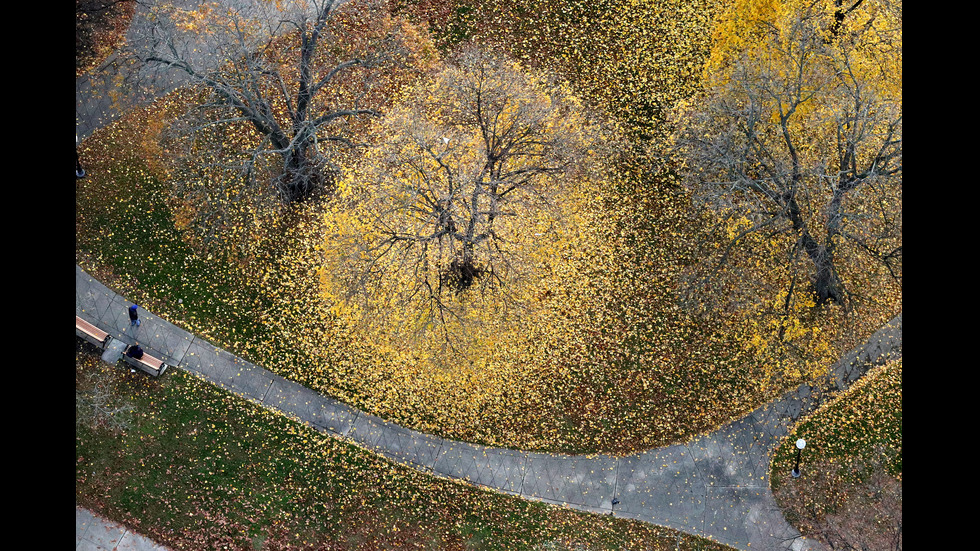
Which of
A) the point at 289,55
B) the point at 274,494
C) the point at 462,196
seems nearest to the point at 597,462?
the point at 462,196

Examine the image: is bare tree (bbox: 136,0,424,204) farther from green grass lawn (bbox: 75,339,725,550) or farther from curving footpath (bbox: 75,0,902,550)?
green grass lawn (bbox: 75,339,725,550)

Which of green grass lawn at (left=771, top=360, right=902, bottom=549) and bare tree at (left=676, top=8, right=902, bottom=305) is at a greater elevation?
bare tree at (left=676, top=8, right=902, bottom=305)

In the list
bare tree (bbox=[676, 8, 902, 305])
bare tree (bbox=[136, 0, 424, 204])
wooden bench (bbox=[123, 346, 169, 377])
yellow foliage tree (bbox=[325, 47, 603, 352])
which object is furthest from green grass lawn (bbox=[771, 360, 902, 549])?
wooden bench (bbox=[123, 346, 169, 377])

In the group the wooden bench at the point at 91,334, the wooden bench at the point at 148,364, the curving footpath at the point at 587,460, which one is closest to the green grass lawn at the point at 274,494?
the curving footpath at the point at 587,460

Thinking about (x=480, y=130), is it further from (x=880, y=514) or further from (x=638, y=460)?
(x=880, y=514)

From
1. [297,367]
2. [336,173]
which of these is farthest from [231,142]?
[297,367]

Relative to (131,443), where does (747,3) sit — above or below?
above
